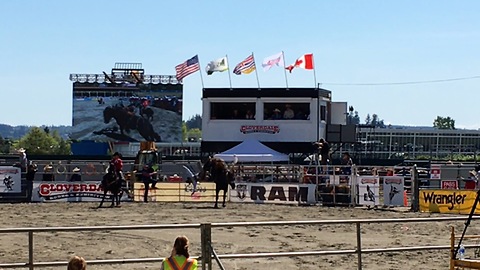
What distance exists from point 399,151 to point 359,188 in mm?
78512

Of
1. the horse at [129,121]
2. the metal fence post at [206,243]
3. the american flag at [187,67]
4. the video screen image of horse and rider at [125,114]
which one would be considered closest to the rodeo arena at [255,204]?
the metal fence post at [206,243]

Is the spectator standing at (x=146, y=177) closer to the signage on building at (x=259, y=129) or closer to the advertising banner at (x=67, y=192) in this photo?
the advertising banner at (x=67, y=192)

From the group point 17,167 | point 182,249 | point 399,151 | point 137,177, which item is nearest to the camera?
point 182,249

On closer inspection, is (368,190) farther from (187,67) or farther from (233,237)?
(187,67)

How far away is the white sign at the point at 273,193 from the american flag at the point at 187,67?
87.9 ft

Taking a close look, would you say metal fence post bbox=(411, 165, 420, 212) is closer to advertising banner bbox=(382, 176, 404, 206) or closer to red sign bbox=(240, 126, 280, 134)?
advertising banner bbox=(382, 176, 404, 206)

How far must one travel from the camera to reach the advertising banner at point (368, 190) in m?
32.7

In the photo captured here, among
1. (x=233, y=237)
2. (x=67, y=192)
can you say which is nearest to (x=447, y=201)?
(x=233, y=237)

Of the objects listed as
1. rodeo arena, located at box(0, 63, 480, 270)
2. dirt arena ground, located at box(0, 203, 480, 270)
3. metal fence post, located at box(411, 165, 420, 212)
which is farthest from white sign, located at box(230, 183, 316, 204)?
metal fence post, located at box(411, 165, 420, 212)

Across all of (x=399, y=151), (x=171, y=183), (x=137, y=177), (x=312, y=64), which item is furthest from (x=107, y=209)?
(x=399, y=151)

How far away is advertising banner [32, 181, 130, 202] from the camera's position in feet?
117

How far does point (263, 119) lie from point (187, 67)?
6.58 m

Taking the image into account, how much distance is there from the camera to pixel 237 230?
22.3m

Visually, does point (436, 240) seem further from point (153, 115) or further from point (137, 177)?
point (153, 115)
